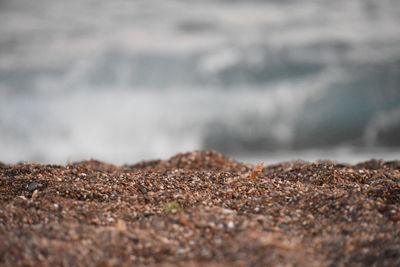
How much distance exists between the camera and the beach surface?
8.41 metres

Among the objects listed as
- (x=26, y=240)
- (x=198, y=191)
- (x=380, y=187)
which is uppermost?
(x=380, y=187)

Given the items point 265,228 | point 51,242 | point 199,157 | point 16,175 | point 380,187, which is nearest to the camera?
point 51,242

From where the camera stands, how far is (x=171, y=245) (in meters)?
Answer: 8.97

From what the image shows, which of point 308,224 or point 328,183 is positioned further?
point 328,183

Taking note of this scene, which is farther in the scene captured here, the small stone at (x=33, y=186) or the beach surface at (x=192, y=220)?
the small stone at (x=33, y=186)

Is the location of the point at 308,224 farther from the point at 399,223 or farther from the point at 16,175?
the point at 16,175

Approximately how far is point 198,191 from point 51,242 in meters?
5.15

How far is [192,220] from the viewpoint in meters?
9.89

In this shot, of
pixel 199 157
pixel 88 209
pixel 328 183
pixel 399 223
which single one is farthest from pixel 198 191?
pixel 199 157

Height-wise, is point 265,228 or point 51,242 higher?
point 265,228

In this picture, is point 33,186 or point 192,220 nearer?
point 192,220

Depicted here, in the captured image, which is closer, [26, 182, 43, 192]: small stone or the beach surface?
the beach surface

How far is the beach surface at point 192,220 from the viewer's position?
27.6 feet

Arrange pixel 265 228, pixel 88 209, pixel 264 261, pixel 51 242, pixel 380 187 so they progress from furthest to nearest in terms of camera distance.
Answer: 1. pixel 380 187
2. pixel 88 209
3. pixel 265 228
4. pixel 51 242
5. pixel 264 261
